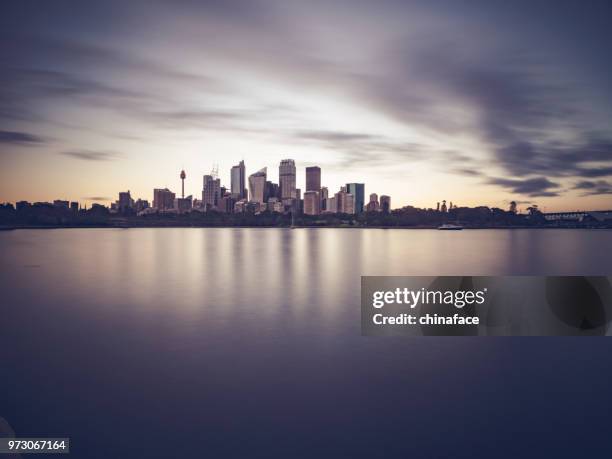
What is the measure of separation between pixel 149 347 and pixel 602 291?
29784 mm

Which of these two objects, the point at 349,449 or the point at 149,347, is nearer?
the point at 349,449

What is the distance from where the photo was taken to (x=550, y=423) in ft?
35.2

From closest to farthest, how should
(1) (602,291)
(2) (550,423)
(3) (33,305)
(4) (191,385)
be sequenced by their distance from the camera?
(2) (550,423) < (4) (191,385) < (3) (33,305) < (1) (602,291)

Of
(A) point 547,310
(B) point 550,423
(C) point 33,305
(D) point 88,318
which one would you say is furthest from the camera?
(C) point 33,305

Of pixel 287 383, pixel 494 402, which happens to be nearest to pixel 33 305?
pixel 287 383

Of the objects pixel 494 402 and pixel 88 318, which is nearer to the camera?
pixel 494 402

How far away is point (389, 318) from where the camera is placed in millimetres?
20219

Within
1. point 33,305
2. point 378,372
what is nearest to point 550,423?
point 378,372

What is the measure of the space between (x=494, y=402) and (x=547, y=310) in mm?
14690

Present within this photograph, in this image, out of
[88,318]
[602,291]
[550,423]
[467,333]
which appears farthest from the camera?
[602,291]

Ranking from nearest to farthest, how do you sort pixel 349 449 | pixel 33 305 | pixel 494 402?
pixel 349 449 < pixel 494 402 < pixel 33 305

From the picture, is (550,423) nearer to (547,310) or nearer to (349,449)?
(349,449)

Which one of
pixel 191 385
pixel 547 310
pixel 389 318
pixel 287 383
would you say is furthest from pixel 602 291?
pixel 191 385

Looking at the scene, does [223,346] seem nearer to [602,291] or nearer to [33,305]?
[33,305]
